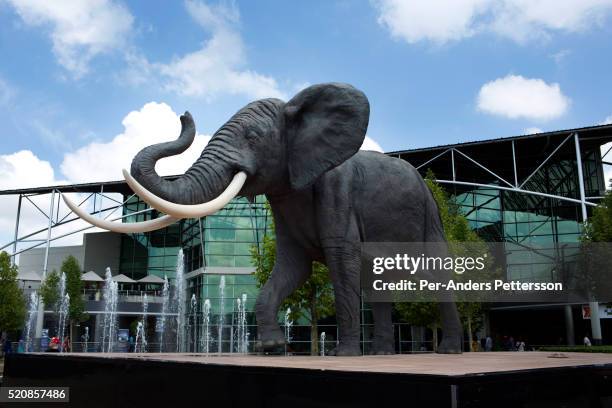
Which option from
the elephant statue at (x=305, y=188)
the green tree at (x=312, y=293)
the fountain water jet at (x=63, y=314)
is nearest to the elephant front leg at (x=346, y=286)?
the elephant statue at (x=305, y=188)

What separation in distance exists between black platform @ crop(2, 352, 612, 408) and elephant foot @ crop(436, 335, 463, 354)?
9.50 feet

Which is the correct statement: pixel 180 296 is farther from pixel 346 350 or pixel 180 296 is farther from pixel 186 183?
pixel 186 183

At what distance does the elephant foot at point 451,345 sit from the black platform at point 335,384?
2.89 metres

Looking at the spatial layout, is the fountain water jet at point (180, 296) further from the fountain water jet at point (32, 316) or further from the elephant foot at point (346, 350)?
the elephant foot at point (346, 350)

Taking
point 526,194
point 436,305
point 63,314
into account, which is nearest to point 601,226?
point 436,305

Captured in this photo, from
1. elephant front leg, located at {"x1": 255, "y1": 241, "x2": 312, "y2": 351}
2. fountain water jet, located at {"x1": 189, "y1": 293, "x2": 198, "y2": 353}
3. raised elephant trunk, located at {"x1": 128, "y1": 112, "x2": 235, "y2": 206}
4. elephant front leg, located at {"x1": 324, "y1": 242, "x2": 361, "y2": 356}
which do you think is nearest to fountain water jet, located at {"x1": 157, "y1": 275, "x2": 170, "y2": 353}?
fountain water jet, located at {"x1": 189, "y1": 293, "x2": 198, "y2": 353}

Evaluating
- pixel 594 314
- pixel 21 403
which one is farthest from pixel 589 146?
pixel 21 403

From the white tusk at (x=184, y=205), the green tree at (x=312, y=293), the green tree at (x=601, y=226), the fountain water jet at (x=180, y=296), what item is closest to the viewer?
the white tusk at (x=184, y=205)

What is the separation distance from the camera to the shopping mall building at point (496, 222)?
33.1 metres

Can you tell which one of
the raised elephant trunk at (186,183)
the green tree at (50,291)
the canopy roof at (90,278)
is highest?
the canopy roof at (90,278)

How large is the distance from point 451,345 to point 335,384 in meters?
4.03

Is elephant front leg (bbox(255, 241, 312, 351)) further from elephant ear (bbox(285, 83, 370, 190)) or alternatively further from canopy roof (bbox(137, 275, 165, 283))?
canopy roof (bbox(137, 275, 165, 283))

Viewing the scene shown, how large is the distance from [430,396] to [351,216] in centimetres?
353

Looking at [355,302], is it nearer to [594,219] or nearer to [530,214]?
[594,219]
